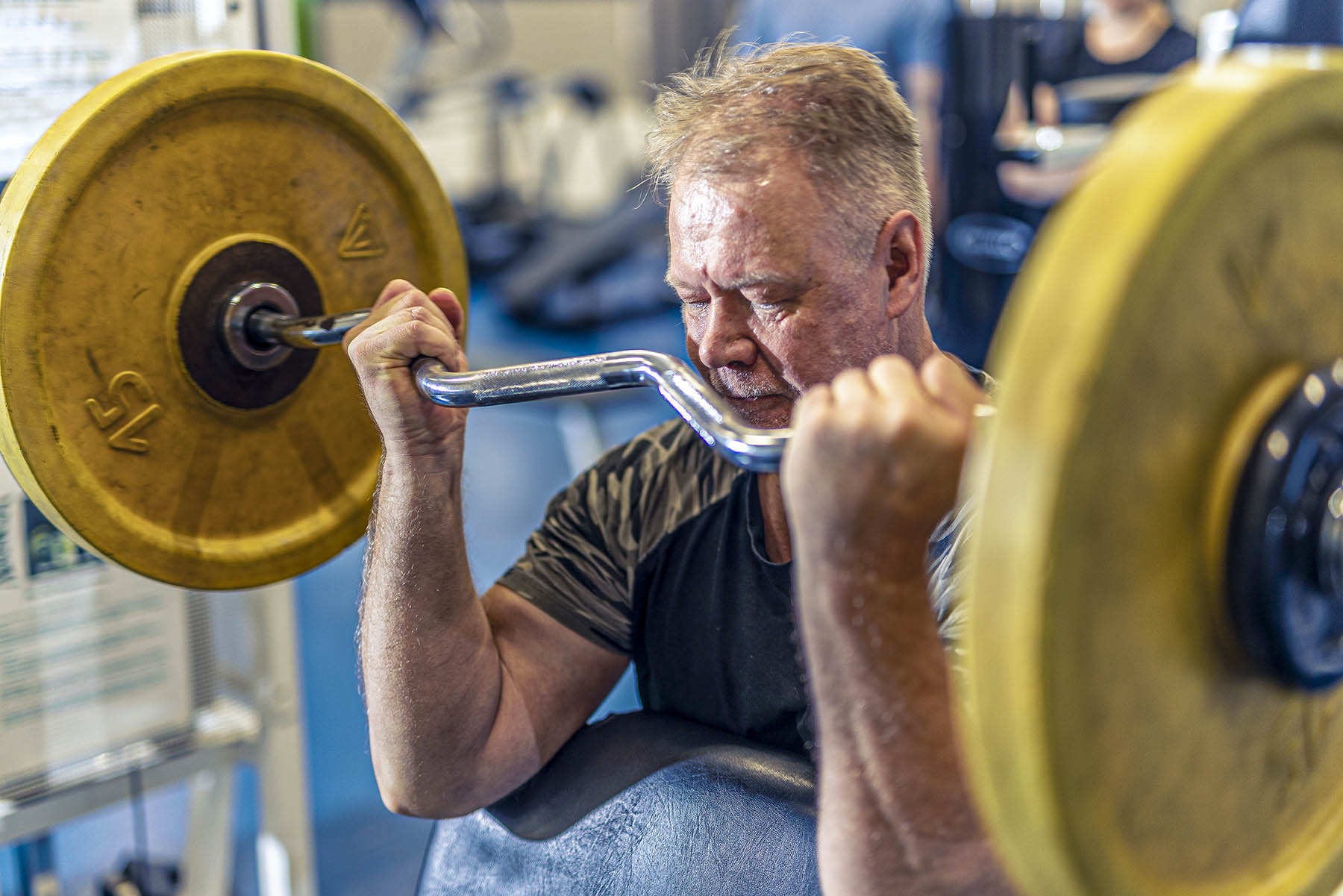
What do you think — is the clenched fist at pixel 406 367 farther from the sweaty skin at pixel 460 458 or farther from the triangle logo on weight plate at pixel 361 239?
the triangle logo on weight plate at pixel 361 239

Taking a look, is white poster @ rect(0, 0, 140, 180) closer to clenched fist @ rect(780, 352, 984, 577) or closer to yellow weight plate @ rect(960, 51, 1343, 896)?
clenched fist @ rect(780, 352, 984, 577)

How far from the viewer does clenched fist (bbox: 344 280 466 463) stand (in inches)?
41.2

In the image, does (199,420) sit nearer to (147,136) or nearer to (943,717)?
(147,136)

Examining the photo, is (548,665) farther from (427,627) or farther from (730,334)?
(730,334)

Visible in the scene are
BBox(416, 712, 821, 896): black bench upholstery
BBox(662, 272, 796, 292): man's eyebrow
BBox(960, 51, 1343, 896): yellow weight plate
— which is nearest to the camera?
BBox(960, 51, 1343, 896): yellow weight plate

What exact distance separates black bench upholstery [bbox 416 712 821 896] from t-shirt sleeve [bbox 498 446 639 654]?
0.44 ft

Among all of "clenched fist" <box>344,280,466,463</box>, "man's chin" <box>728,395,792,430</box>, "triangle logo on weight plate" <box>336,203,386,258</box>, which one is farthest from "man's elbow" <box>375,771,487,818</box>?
"triangle logo on weight plate" <box>336,203,386,258</box>

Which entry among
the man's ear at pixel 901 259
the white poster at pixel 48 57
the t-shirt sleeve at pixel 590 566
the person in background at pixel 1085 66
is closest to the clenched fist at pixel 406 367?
the t-shirt sleeve at pixel 590 566

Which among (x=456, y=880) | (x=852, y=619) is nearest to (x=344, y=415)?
(x=456, y=880)

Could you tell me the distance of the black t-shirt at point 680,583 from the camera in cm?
109

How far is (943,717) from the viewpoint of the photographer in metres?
0.66

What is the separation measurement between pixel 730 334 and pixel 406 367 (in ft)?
1.04

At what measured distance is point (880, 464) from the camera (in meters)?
0.63

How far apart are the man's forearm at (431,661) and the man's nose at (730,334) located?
306 mm
